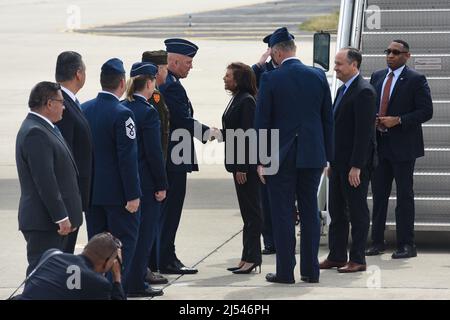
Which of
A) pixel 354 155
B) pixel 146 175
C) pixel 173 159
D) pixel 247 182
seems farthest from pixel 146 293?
pixel 354 155

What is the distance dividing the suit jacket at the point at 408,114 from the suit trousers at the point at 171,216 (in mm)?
1825

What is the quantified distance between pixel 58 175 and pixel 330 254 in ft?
10.2

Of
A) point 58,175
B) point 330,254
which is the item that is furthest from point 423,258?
point 58,175

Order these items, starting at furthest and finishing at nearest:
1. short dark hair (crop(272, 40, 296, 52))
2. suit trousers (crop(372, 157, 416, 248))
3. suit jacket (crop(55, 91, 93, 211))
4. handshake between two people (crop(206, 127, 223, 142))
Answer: suit trousers (crop(372, 157, 416, 248)) < handshake between two people (crop(206, 127, 223, 142)) < short dark hair (crop(272, 40, 296, 52)) < suit jacket (crop(55, 91, 93, 211))

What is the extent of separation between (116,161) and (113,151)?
7 cm

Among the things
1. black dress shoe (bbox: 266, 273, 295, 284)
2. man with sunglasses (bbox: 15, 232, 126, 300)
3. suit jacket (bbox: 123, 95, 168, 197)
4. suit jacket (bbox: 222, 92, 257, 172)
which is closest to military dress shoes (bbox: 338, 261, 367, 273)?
black dress shoe (bbox: 266, 273, 295, 284)

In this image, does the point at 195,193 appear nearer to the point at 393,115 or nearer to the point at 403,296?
the point at 393,115

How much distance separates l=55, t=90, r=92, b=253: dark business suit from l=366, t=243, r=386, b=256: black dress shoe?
3091 millimetres

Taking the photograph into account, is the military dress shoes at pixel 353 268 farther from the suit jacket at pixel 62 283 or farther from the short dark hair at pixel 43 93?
the suit jacket at pixel 62 283

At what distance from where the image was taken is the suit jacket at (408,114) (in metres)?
10.4

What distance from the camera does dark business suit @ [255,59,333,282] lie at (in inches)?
365

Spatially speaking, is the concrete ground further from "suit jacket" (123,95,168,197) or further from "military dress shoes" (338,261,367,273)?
"suit jacket" (123,95,168,197)

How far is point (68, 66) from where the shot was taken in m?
8.41

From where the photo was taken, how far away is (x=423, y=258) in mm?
10336
